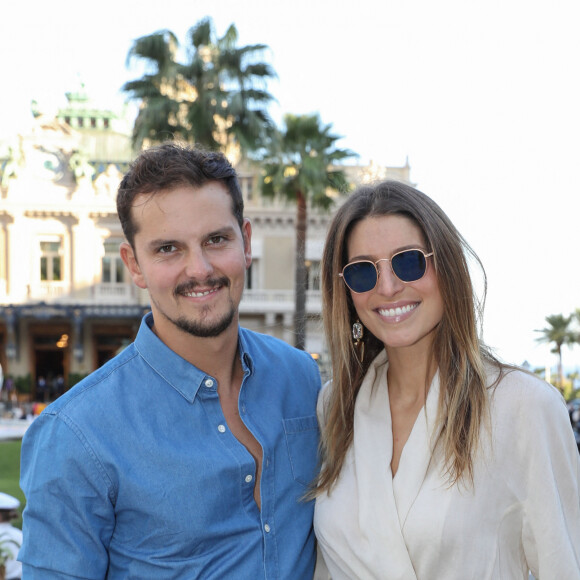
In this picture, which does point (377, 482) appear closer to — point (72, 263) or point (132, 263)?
point (132, 263)

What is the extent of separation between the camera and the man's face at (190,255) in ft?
7.65

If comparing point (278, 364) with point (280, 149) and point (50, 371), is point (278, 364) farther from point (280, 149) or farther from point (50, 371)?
point (50, 371)

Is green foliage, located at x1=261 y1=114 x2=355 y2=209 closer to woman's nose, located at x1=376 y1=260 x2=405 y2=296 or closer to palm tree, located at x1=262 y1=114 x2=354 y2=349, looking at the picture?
palm tree, located at x1=262 y1=114 x2=354 y2=349

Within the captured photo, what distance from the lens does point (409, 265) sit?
2.49 meters

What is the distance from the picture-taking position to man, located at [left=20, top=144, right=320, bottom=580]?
2094 mm

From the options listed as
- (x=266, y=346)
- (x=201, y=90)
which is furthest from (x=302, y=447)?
(x=201, y=90)

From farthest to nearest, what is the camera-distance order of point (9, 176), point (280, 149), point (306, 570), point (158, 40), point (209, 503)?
1. point (9, 176)
2. point (280, 149)
3. point (158, 40)
4. point (306, 570)
5. point (209, 503)

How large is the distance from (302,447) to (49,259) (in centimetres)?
2874

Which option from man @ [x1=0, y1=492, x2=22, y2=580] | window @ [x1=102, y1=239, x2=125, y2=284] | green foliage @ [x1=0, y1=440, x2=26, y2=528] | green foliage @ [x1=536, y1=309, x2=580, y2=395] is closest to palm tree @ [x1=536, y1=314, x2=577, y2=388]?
green foliage @ [x1=536, y1=309, x2=580, y2=395]

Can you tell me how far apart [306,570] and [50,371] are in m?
29.8

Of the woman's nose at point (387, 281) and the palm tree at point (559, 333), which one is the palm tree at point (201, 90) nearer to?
the woman's nose at point (387, 281)

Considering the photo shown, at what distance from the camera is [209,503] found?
2203 millimetres

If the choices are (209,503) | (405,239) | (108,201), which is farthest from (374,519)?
(108,201)

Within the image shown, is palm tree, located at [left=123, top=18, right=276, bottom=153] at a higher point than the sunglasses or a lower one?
higher
